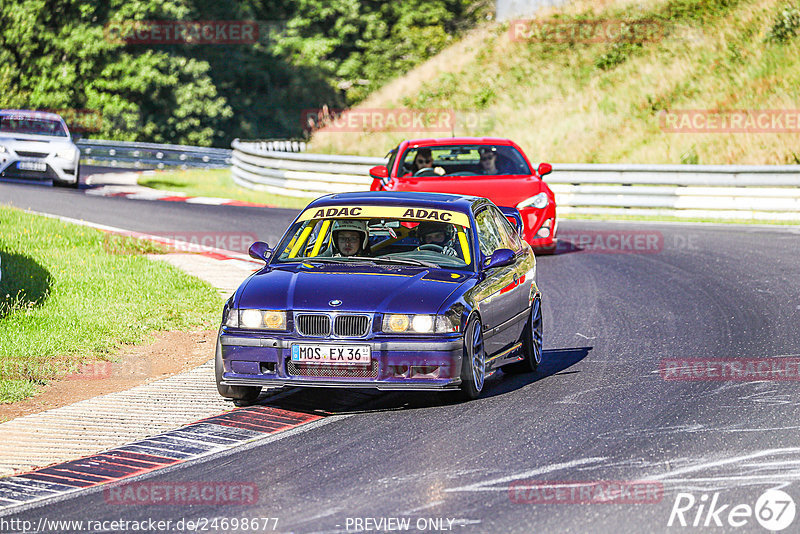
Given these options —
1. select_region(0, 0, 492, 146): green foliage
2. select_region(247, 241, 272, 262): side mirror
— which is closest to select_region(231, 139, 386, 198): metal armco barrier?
select_region(247, 241, 272, 262): side mirror

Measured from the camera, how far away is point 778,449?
754 centimetres

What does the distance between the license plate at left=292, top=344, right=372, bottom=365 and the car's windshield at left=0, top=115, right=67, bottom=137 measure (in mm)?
20248

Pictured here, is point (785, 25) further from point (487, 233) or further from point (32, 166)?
point (487, 233)

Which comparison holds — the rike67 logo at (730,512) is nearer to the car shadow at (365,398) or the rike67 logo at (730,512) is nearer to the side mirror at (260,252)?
the car shadow at (365,398)

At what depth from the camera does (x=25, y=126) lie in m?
27.3

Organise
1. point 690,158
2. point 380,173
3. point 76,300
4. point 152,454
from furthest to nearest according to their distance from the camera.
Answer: point 690,158 → point 380,173 → point 76,300 → point 152,454

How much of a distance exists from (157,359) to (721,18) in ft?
96.0

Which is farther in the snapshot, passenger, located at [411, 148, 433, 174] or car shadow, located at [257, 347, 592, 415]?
passenger, located at [411, 148, 433, 174]

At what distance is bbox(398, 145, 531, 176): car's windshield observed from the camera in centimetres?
1783

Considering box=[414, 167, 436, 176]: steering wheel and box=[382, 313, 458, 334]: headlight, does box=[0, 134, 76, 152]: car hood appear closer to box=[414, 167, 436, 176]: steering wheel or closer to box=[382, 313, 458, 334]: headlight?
box=[414, 167, 436, 176]: steering wheel

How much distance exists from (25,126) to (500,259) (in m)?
20.0

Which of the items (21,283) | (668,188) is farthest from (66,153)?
(21,283)

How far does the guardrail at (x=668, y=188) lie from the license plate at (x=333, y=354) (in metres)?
16.4

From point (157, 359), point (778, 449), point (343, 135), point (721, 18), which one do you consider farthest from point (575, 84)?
point (778, 449)
